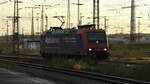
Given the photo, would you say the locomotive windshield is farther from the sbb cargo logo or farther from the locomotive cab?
the sbb cargo logo

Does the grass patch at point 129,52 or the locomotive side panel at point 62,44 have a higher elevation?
the locomotive side panel at point 62,44

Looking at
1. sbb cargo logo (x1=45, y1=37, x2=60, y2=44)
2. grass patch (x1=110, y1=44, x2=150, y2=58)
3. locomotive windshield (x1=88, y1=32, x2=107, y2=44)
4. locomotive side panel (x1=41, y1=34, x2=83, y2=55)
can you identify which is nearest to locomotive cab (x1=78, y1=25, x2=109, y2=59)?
locomotive windshield (x1=88, y1=32, x2=107, y2=44)

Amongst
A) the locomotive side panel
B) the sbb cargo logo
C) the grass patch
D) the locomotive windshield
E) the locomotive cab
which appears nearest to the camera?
the locomotive cab

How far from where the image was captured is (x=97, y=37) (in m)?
34.2

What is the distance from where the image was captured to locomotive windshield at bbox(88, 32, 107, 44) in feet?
111

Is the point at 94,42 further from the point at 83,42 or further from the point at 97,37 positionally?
the point at 83,42

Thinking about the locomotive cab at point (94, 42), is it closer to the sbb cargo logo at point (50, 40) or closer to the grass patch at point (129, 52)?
the sbb cargo logo at point (50, 40)

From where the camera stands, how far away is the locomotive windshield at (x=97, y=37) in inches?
1334

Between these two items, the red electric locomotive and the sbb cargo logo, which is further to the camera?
the sbb cargo logo

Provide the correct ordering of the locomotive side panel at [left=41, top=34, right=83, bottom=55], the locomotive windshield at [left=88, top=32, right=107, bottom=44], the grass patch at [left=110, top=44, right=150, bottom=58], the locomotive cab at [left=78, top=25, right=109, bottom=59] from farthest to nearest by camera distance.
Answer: the grass patch at [left=110, top=44, right=150, bottom=58] → the locomotive windshield at [left=88, top=32, right=107, bottom=44] → the locomotive side panel at [left=41, top=34, right=83, bottom=55] → the locomotive cab at [left=78, top=25, right=109, bottom=59]

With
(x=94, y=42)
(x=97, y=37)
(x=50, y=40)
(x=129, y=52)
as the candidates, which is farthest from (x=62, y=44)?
(x=129, y=52)

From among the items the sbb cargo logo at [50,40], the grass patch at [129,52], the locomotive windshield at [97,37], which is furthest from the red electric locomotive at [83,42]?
the grass patch at [129,52]

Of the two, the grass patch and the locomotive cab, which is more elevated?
the locomotive cab

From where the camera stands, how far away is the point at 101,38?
112 ft
